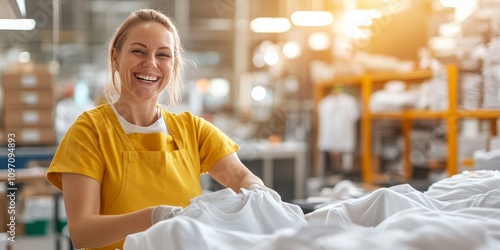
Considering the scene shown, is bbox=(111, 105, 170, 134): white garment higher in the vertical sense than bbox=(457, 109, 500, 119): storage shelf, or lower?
higher

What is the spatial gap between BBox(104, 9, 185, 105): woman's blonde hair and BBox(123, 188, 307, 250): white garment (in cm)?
71

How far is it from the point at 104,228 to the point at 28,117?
443 cm

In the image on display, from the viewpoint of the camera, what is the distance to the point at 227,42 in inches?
463

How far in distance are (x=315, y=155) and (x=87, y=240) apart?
786cm

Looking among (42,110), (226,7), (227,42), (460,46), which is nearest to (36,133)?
(42,110)

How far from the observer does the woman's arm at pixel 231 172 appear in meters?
2.06

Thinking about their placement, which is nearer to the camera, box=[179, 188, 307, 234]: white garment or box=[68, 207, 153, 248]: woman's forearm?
box=[179, 188, 307, 234]: white garment

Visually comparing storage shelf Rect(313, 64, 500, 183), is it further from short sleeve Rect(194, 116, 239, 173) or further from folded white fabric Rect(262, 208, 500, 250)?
folded white fabric Rect(262, 208, 500, 250)

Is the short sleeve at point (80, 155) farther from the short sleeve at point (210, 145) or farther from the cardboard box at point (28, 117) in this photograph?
the cardboard box at point (28, 117)

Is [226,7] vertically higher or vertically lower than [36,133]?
higher

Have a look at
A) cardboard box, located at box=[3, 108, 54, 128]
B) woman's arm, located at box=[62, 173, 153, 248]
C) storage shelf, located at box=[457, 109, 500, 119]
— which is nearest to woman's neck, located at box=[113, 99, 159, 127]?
woman's arm, located at box=[62, 173, 153, 248]

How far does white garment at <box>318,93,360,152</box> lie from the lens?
7.81 meters

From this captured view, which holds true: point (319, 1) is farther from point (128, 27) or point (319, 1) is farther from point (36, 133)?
point (128, 27)

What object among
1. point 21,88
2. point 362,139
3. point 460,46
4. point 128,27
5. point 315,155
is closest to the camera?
point 128,27
